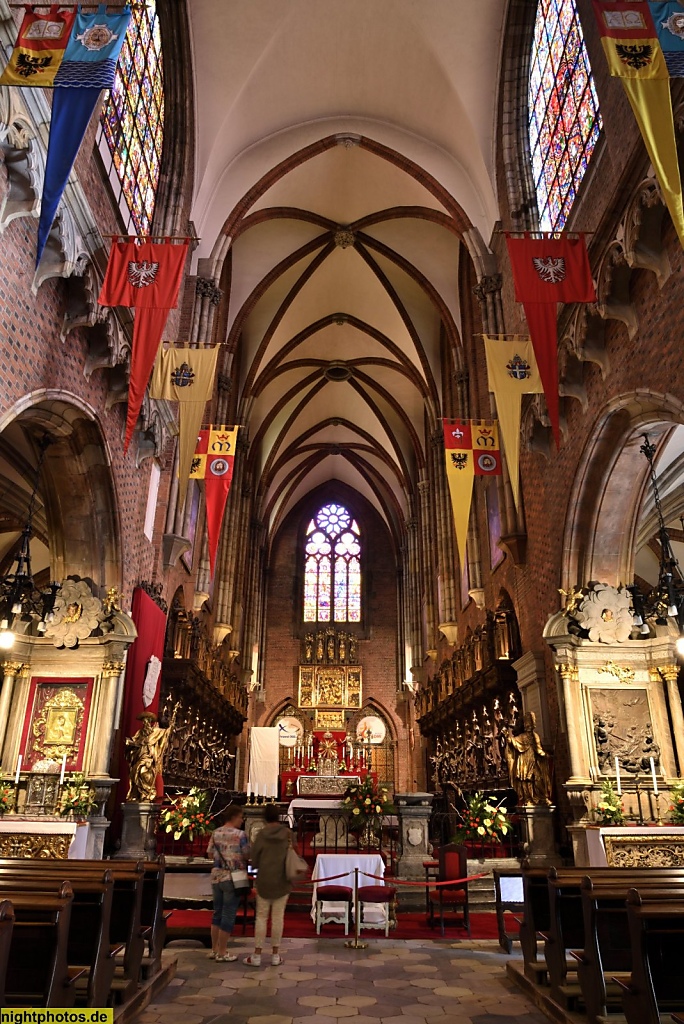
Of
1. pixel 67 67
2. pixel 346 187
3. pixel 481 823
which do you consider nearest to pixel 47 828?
pixel 481 823

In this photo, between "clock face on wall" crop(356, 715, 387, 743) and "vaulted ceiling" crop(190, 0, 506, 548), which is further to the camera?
"clock face on wall" crop(356, 715, 387, 743)

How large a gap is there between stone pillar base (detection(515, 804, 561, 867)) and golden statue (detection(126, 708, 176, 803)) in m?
5.78

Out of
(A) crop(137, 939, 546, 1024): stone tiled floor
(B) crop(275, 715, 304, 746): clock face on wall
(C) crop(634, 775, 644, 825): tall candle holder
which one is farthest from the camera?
(B) crop(275, 715, 304, 746): clock face on wall

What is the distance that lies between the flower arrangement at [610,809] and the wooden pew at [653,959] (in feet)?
18.6

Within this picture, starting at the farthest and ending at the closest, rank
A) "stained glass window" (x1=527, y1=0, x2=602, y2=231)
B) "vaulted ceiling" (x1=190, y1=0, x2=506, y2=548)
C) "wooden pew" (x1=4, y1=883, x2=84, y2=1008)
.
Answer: "vaulted ceiling" (x1=190, y1=0, x2=506, y2=548) < "stained glass window" (x1=527, y1=0, x2=602, y2=231) < "wooden pew" (x1=4, y1=883, x2=84, y2=1008)

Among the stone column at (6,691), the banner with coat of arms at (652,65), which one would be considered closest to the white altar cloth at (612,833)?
the banner with coat of arms at (652,65)

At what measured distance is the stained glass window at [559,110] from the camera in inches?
504

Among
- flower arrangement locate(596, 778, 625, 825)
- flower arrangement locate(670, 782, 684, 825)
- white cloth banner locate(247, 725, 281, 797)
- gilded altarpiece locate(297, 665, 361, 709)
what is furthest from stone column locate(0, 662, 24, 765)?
gilded altarpiece locate(297, 665, 361, 709)

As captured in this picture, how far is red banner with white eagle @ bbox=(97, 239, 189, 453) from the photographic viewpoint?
33.8 feet

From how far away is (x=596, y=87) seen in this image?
11.2m

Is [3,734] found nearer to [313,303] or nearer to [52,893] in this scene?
[52,893]

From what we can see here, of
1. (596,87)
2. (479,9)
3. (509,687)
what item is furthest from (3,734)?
(479,9)

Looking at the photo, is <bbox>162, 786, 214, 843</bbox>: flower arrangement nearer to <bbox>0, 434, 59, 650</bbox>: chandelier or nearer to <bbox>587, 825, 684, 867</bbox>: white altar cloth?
<bbox>0, 434, 59, 650</bbox>: chandelier

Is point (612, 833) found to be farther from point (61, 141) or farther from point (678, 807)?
point (61, 141)
